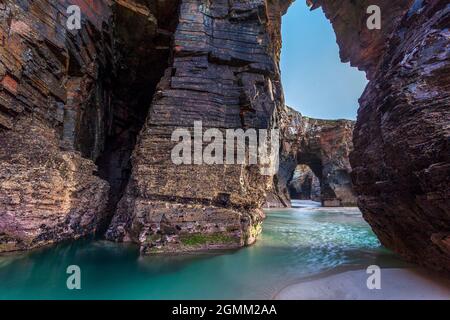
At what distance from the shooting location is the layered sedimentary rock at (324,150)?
111 feet

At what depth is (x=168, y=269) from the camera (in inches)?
208

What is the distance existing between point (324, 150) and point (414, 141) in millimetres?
33071

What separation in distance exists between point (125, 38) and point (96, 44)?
239 centimetres

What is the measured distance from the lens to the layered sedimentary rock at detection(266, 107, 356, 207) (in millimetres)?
33781

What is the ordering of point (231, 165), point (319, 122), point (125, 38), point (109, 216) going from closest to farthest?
1. point (231, 165)
2. point (109, 216)
3. point (125, 38)
4. point (319, 122)

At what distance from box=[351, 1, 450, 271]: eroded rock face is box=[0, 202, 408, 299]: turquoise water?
4.05 feet

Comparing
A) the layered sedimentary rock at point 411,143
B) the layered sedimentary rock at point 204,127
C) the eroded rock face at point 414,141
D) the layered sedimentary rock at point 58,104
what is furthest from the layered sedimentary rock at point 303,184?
the eroded rock face at point 414,141

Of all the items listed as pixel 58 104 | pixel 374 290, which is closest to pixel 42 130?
pixel 58 104

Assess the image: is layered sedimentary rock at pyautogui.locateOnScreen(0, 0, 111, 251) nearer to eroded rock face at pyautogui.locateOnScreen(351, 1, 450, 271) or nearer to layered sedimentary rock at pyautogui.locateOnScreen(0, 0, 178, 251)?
layered sedimentary rock at pyautogui.locateOnScreen(0, 0, 178, 251)

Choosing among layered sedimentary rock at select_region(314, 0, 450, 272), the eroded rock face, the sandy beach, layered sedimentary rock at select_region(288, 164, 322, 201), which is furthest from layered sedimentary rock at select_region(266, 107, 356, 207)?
the sandy beach

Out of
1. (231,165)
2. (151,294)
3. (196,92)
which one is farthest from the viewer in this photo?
(196,92)

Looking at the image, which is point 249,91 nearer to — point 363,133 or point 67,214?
point 363,133

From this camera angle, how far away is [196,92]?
9031 mm

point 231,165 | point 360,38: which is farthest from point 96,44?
point 360,38
